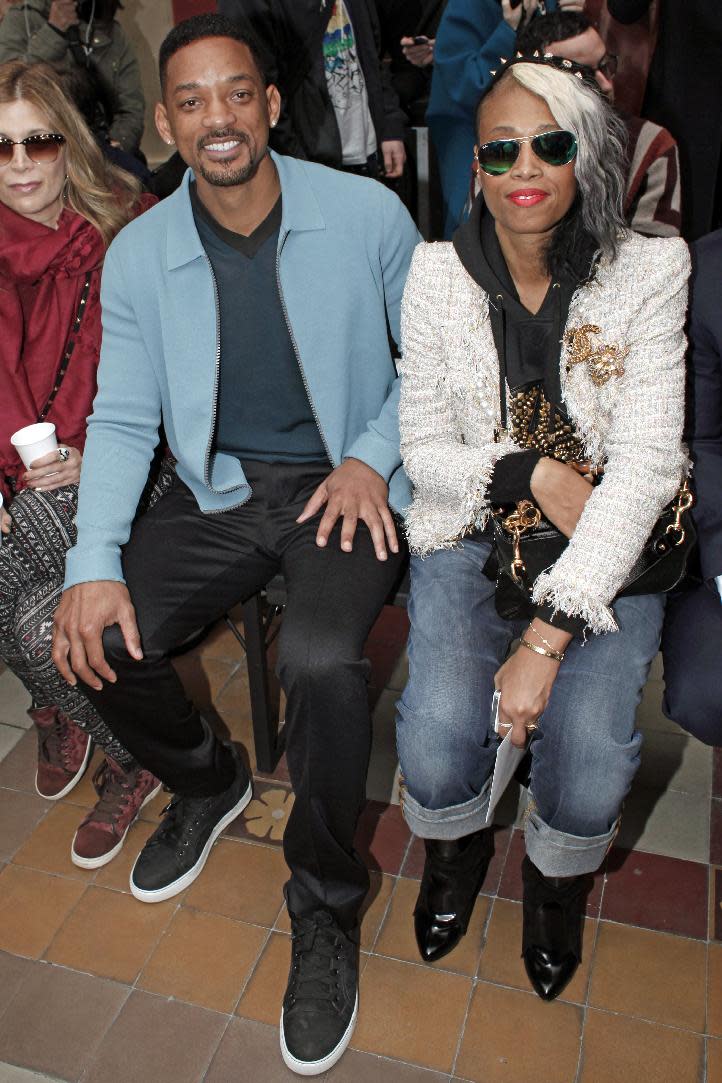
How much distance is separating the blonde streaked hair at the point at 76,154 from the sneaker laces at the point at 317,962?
1949mm

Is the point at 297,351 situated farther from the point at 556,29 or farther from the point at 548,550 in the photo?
the point at 556,29

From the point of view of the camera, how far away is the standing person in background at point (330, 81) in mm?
3611

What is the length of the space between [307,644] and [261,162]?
48.8 inches

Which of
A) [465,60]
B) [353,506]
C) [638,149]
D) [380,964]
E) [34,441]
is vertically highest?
[465,60]

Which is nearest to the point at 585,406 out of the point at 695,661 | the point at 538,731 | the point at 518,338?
the point at 518,338

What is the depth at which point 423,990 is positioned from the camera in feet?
7.34

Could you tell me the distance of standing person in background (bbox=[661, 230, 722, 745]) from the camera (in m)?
2.09

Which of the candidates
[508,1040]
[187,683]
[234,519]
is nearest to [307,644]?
[234,519]

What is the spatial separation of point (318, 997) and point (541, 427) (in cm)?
139

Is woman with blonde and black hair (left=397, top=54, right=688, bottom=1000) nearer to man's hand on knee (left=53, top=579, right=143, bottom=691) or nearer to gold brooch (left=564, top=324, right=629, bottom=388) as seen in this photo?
gold brooch (left=564, top=324, right=629, bottom=388)

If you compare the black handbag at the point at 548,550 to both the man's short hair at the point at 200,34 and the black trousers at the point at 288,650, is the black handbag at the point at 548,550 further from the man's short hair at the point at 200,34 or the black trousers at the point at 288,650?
the man's short hair at the point at 200,34

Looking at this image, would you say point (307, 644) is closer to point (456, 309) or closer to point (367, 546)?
point (367, 546)

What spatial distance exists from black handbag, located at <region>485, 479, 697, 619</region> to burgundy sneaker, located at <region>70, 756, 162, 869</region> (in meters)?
1.25

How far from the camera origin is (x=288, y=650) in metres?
2.13
